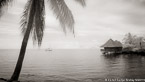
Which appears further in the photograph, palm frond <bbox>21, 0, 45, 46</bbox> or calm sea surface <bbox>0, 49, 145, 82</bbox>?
calm sea surface <bbox>0, 49, 145, 82</bbox>

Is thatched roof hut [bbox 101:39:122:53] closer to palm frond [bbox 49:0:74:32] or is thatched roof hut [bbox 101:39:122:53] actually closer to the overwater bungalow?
the overwater bungalow

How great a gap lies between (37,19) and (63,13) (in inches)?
72.5

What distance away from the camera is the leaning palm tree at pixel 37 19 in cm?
891

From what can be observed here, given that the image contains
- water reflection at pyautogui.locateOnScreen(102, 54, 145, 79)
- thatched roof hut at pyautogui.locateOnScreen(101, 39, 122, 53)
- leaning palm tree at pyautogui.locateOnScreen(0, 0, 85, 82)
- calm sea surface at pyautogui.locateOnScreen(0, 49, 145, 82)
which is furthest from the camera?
thatched roof hut at pyautogui.locateOnScreen(101, 39, 122, 53)

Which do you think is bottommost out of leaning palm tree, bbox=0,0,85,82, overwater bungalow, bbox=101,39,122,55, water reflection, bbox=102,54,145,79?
overwater bungalow, bbox=101,39,122,55

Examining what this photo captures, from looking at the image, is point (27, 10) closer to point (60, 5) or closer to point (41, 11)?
point (41, 11)

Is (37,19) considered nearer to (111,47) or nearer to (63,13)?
(63,13)

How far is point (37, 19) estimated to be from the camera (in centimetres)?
916

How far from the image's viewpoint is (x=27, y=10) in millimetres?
9625

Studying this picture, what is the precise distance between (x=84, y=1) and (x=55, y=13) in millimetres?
2231

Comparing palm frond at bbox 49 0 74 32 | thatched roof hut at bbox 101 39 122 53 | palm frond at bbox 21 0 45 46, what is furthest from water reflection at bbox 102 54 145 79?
thatched roof hut at bbox 101 39 122 53

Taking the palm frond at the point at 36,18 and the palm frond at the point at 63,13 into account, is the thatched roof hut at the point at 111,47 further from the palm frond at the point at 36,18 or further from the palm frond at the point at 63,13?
the palm frond at the point at 36,18

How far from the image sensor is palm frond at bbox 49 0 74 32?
9164 mm

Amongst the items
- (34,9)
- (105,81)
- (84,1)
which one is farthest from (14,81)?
(105,81)
